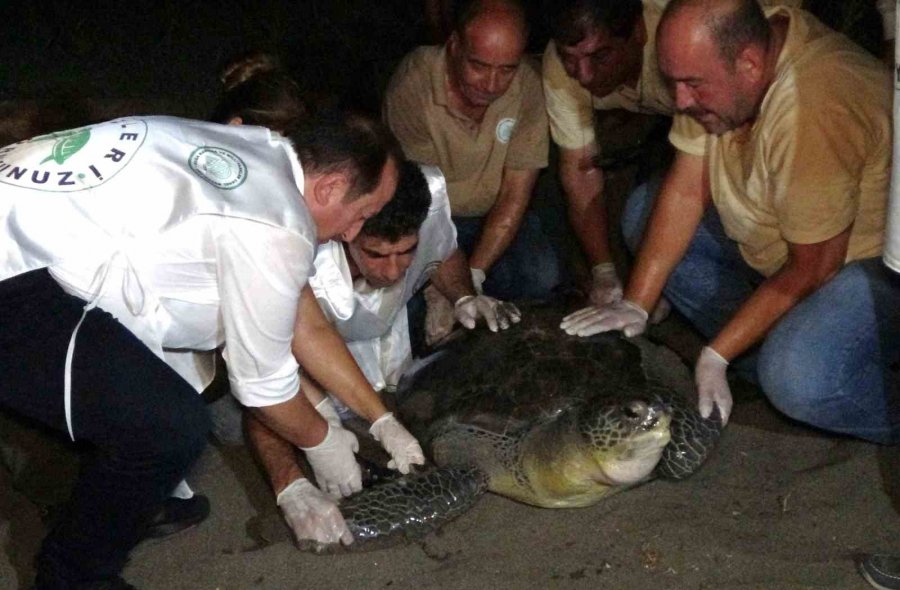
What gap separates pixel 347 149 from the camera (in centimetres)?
156

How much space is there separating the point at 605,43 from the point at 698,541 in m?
1.18

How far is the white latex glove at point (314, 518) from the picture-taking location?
1.80 meters

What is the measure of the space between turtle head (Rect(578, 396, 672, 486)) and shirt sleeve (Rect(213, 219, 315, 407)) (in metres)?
0.61

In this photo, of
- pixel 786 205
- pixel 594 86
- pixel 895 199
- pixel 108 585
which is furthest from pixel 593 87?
pixel 108 585

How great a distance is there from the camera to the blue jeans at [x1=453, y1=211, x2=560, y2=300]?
8.93 ft

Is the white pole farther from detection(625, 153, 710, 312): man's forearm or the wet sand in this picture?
detection(625, 153, 710, 312): man's forearm

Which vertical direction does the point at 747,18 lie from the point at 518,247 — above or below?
above

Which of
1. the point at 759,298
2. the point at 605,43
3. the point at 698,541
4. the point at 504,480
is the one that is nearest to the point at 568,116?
the point at 605,43

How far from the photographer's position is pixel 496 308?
89.0 inches

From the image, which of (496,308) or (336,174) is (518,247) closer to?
(496,308)

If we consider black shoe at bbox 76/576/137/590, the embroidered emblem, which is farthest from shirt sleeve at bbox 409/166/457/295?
black shoe at bbox 76/576/137/590

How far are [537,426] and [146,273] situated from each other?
877 millimetres

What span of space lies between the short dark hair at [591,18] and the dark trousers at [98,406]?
124 centimetres

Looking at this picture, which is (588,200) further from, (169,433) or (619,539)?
(169,433)
